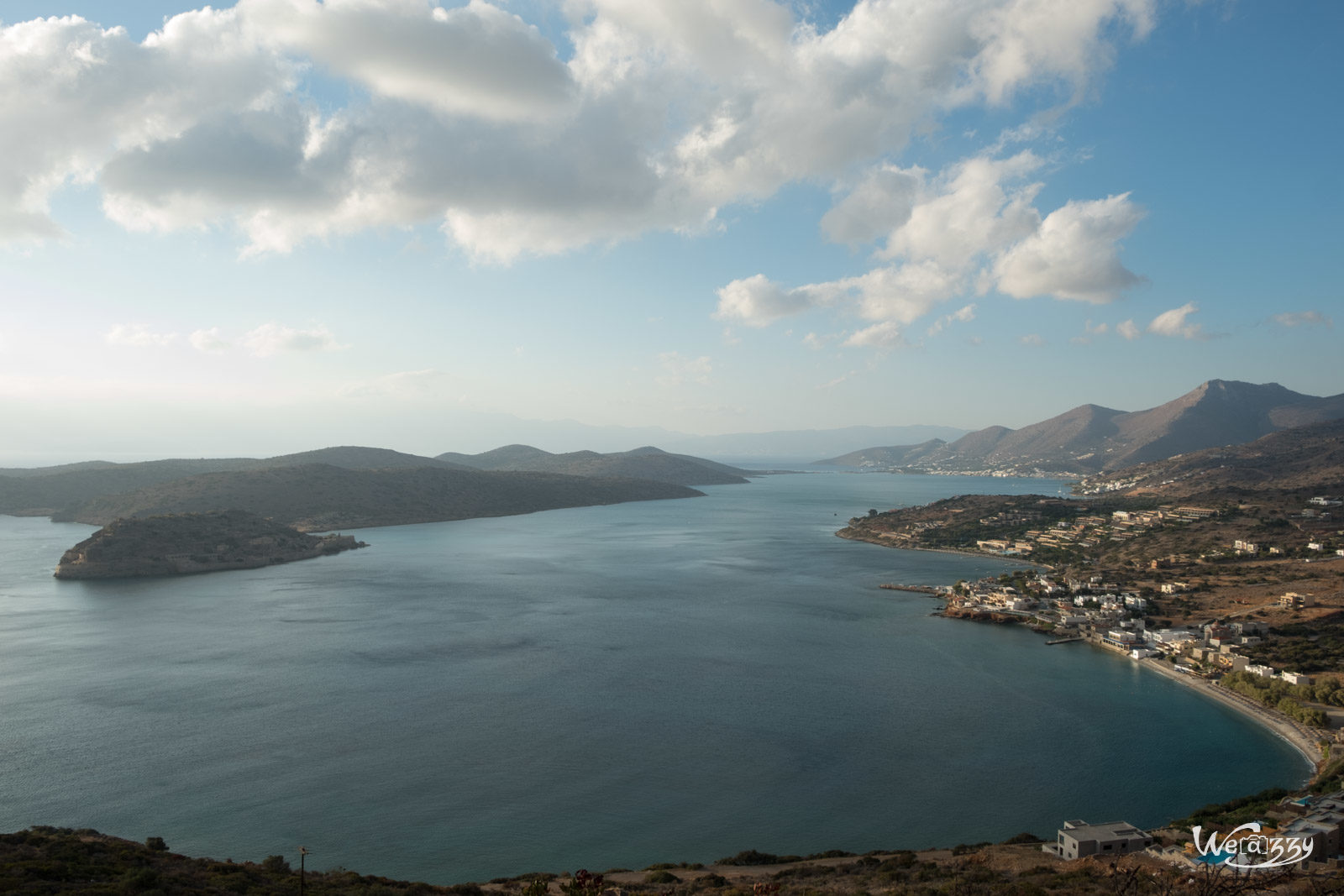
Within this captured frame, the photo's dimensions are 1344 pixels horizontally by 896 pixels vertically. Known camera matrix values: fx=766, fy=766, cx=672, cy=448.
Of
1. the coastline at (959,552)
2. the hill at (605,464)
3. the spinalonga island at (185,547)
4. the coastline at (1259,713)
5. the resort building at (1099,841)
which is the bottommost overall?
the coastline at (1259,713)

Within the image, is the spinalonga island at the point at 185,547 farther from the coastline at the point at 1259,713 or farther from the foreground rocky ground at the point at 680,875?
the coastline at the point at 1259,713

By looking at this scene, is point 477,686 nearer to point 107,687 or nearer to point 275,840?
point 275,840

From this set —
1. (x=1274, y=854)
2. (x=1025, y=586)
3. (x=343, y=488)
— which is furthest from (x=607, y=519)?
(x=1274, y=854)

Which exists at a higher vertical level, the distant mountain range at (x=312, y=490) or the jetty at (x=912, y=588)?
the distant mountain range at (x=312, y=490)

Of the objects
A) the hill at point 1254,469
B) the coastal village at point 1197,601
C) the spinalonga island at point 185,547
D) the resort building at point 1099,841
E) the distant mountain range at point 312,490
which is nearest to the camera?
the resort building at point 1099,841

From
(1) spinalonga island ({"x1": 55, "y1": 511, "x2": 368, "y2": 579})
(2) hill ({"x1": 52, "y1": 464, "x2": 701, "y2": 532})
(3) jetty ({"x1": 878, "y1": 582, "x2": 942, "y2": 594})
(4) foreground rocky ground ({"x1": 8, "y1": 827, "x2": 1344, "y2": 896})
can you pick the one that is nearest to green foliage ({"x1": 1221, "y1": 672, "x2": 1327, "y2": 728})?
(4) foreground rocky ground ({"x1": 8, "y1": 827, "x2": 1344, "y2": 896})

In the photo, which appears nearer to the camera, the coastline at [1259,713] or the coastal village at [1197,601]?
the coastal village at [1197,601]

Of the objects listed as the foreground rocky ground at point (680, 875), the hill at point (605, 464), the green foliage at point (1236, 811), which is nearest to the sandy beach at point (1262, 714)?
the green foliage at point (1236, 811)
